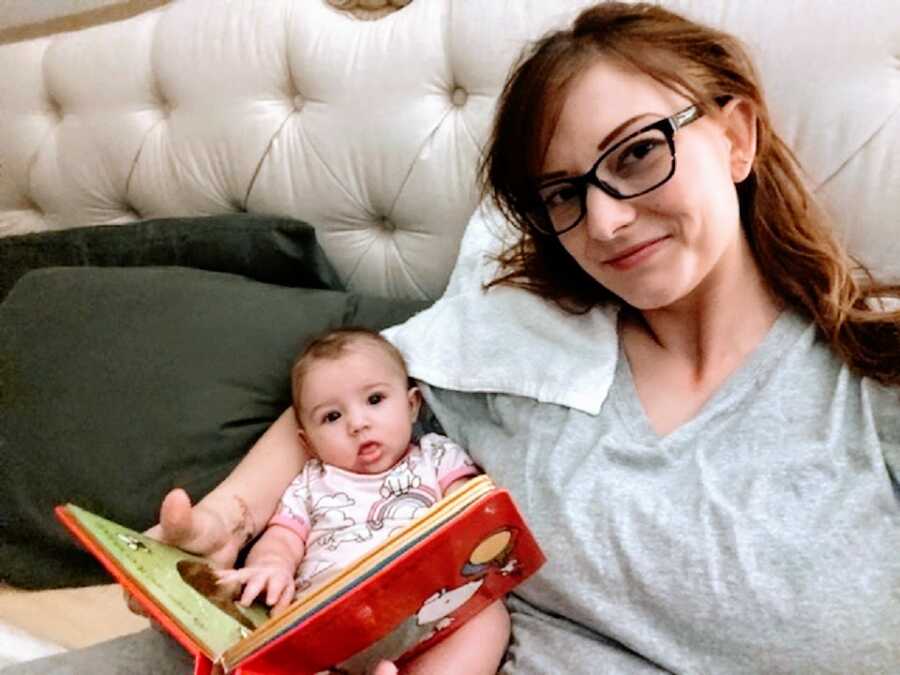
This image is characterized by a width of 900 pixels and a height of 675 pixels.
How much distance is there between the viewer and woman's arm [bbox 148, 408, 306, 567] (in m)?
0.91

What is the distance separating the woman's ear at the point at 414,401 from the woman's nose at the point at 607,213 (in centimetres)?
37

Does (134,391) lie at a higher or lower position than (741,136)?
lower

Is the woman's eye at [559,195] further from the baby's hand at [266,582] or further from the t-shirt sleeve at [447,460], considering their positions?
the baby's hand at [266,582]

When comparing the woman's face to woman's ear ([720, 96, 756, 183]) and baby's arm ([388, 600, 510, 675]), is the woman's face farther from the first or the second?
baby's arm ([388, 600, 510, 675])

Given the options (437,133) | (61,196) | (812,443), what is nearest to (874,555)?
(812,443)

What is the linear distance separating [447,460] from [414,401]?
0.32 ft

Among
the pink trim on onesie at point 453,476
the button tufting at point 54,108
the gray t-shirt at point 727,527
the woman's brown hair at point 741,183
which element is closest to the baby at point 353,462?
the pink trim on onesie at point 453,476

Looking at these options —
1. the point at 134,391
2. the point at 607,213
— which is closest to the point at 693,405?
the point at 607,213

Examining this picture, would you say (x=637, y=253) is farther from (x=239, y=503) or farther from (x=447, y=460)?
(x=239, y=503)

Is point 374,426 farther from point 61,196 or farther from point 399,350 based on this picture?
point 61,196

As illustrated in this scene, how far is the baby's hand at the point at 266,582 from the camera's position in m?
0.92

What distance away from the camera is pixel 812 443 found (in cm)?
87

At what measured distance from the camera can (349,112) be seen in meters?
1.42

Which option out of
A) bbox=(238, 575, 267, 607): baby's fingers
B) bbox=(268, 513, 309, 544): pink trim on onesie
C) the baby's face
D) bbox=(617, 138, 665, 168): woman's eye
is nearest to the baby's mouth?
the baby's face
